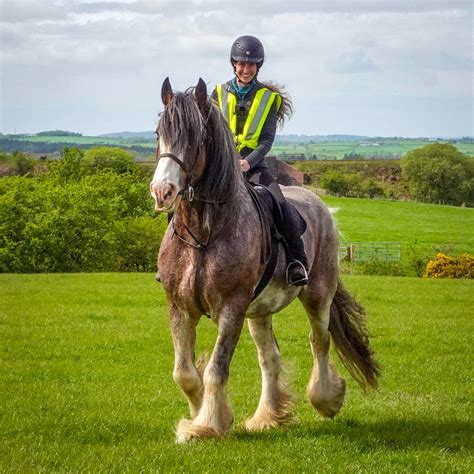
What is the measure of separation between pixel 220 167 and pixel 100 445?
3041 millimetres

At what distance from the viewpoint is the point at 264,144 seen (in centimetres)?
910

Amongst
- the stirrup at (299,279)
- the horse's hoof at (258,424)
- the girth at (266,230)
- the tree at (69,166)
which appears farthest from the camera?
the tree at (69,166)

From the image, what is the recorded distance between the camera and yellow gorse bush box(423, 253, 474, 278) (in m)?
43.8

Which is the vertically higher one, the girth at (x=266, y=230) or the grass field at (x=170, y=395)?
the girth at (x=266, y=230)

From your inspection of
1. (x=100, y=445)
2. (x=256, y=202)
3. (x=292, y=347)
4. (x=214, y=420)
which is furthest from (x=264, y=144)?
(x=292, y=347)

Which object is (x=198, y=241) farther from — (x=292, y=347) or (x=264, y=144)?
(x=292, y=347)

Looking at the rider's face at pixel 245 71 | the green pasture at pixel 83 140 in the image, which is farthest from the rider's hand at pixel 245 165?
the green pasture at pixel 83 140

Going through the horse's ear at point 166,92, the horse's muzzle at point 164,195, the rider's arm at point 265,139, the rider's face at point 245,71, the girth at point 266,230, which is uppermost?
the rider's face at point 245,71

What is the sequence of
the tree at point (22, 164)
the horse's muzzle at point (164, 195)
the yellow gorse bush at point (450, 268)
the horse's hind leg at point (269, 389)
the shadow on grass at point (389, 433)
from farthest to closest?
the tree at point (22, 164)
the yellow gorse bush at point (450, 268)
the horse's hind leg at point (269, 389)
the shadow on grass at point (389, 433)
the horse's muzzle at point (164, 195)

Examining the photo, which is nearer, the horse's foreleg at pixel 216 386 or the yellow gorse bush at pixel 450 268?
the horse's foreleg at pixel 216 386

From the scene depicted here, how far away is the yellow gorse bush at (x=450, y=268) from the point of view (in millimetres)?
43844

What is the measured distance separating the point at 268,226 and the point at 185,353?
1526mm

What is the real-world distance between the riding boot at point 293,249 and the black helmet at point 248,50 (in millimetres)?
1493

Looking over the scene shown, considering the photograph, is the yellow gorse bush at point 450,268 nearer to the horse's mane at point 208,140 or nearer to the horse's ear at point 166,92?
the horse's mane at point 208,140
